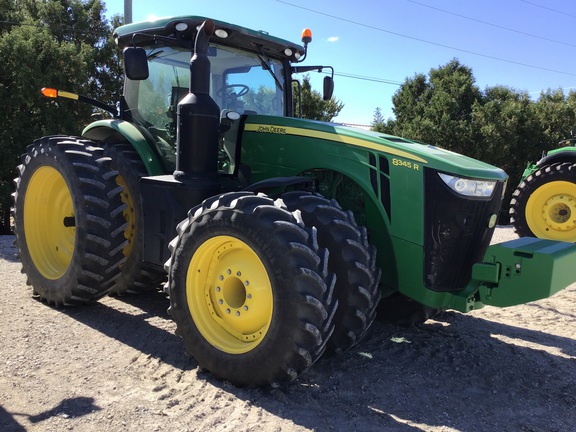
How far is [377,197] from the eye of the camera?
3.56m

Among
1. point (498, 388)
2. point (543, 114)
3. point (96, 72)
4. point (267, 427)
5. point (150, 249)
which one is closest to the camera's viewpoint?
point (267, 427)

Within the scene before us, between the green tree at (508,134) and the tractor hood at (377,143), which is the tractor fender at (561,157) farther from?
the green tree at (508,134)

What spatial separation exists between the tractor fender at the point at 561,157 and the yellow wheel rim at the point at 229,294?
7.26m

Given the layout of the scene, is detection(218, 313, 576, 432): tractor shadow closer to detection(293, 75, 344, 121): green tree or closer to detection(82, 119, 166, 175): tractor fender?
detection(82, 119, 166, 175): tractor fender

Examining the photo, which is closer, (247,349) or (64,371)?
(247,349)

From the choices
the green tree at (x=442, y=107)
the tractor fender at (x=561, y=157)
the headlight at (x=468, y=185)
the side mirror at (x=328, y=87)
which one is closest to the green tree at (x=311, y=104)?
the green tree at (x=442, y=107)

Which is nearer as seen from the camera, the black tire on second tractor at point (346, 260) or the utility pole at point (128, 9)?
the black tire on second tractor at point (346, 260)

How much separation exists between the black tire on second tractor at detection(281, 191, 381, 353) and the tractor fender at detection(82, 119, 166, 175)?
1642 mm

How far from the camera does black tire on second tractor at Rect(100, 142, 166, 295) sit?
4.39 metres

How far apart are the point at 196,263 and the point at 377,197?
4.36 ft

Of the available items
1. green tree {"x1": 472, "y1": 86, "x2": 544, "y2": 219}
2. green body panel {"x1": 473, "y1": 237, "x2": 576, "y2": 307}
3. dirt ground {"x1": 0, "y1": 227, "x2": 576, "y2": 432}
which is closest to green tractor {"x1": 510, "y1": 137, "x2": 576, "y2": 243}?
dirt ground {"x1": 0, "y1": 227, "x2": 576, "y2": 432}

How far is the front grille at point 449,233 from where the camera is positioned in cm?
334

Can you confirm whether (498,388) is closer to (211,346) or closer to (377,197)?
(377,197)

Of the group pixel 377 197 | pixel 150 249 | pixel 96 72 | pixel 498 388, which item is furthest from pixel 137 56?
pixel 96 72
